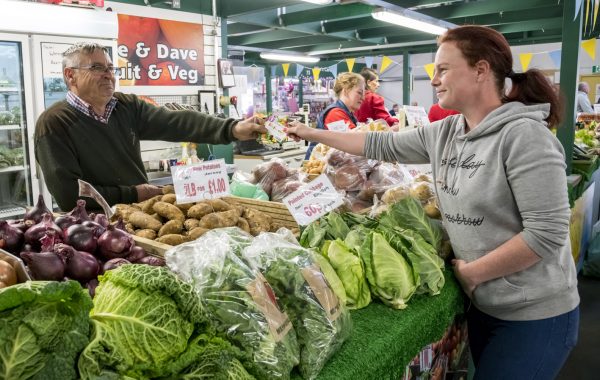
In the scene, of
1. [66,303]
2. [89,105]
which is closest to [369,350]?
[66,303]

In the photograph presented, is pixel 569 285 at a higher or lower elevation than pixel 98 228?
lower

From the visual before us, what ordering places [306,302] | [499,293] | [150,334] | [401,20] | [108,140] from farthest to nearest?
1. [401,20]
2. [108,140]
3. [499,293]
4. [306,302]
5. [150,334]

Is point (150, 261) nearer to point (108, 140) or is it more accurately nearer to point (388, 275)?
point (388, 275)

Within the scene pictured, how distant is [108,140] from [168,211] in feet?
2.81

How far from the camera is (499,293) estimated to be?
181cm

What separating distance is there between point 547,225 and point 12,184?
504 cm

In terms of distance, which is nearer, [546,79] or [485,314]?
[546,79]

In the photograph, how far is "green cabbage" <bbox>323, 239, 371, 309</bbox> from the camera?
5.66 ft

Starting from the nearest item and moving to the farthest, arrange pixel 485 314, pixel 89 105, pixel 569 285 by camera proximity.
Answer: pixel 569 285 → pixel 485 314 → pixel 89 105

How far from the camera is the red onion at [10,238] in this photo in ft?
5.09

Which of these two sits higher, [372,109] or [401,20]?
[401,20]

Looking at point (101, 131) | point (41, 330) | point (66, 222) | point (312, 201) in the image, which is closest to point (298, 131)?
point (312, 201)

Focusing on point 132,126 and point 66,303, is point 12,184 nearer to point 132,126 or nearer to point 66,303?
point 132,126

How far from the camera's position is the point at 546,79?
1842mm
